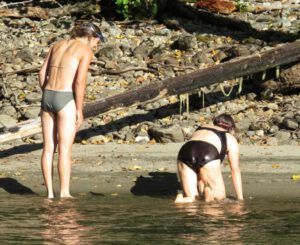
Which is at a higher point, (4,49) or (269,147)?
(4,49)

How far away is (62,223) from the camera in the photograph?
8.07 m

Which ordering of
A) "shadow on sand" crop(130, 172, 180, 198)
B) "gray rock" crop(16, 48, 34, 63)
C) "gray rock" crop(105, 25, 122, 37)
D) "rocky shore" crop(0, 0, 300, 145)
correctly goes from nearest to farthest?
"shadow on sand" crop(130, 172, 180, 198) < "rocky shore" crop(0, 0, 300, 145) < "gray rock" crop(16, 48, 34, 63) < "gray rock" crop(105, 25, 122, 37)

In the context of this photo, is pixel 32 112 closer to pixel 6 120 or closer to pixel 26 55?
pixel 6 120

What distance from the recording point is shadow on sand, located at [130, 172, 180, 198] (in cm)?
1029

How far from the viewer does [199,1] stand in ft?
55.4

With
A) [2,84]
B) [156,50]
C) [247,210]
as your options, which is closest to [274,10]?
[156,50]

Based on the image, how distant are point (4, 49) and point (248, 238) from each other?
28.9 feet

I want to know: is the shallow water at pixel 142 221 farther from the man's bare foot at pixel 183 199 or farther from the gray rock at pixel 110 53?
the gray rock at pixel 110 53

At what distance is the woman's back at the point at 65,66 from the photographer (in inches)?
377

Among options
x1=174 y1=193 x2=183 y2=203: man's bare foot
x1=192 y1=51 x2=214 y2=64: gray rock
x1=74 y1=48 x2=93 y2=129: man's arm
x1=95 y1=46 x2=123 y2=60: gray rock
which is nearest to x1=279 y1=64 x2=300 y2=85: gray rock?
x1=192 y1=51 x2=214 y2=64: gray rock

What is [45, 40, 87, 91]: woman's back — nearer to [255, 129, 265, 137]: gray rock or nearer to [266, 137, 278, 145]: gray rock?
[266, 137, 278, 145]: gray rock

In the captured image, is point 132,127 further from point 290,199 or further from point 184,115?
point 290,199

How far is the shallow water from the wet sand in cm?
40

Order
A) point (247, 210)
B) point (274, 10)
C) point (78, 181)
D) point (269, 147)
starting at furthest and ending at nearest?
point (274, 10) → point (269, 147) → point (78, 181) → point (247, 210)
